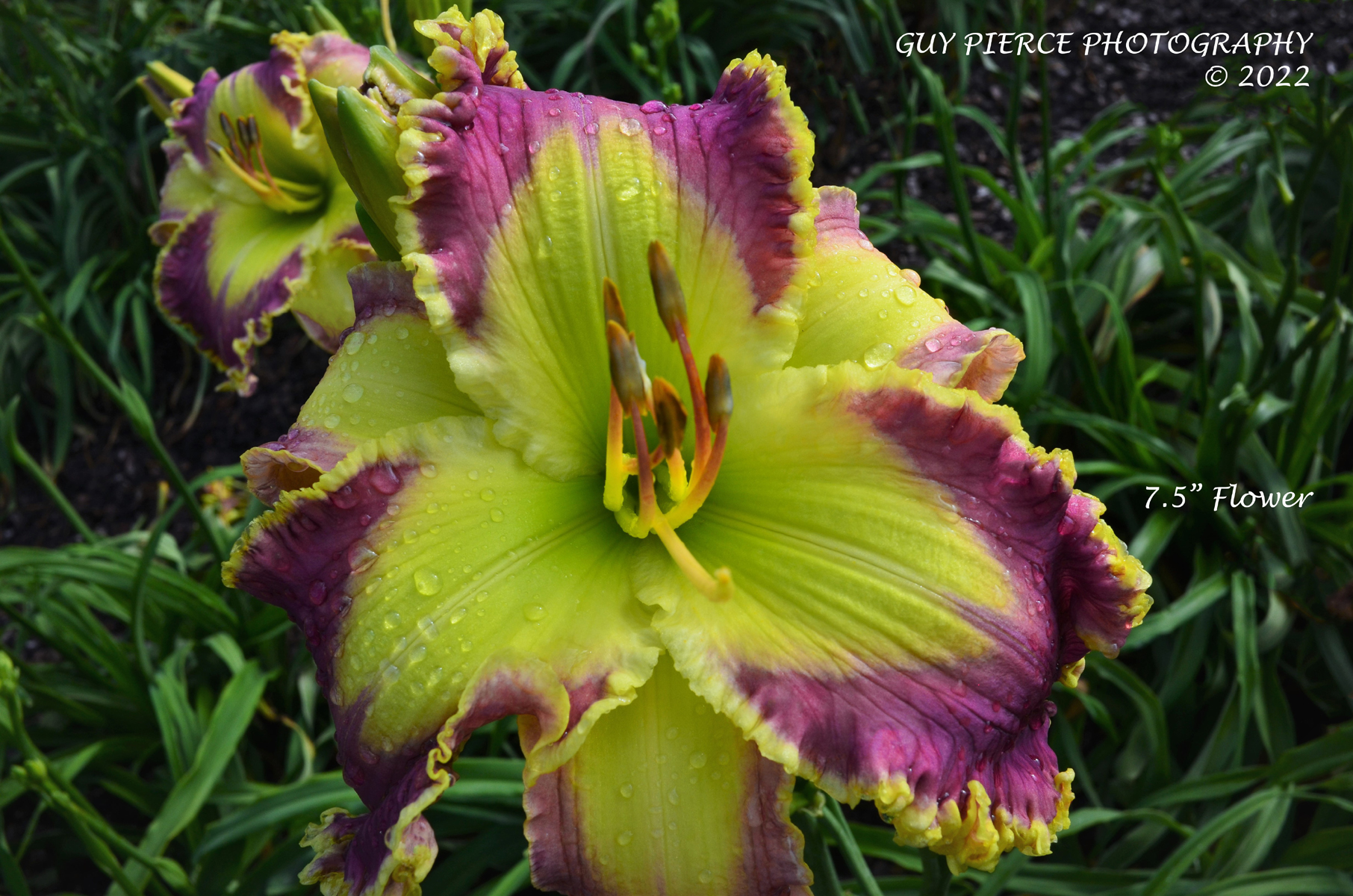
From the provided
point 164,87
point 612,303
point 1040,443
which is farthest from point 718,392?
point 1040,443

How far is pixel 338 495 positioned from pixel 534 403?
21 cm

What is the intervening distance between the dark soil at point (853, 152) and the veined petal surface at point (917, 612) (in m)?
2.70

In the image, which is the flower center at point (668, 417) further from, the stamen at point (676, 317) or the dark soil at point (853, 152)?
the dark soil at point (853, 152)

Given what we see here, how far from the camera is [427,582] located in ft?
2.85

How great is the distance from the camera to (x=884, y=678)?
32.4 inches

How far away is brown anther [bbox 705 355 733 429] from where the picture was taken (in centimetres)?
82

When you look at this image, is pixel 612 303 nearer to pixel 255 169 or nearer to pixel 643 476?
pixel 643 476

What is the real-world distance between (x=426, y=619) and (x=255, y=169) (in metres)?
1.33

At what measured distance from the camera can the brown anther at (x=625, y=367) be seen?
2.65ft

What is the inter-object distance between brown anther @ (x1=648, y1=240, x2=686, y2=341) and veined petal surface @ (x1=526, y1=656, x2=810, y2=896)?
0.39 meters

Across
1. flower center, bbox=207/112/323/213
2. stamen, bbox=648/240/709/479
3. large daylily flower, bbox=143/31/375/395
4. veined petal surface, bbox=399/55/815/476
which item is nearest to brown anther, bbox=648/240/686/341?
stamen, bbox=648/240/709/479

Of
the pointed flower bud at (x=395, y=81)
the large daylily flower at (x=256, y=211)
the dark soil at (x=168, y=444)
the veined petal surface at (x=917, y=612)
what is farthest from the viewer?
the dark soil at (x=168, y=444)

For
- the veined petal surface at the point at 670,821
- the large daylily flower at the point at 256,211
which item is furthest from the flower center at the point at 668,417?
the large daylily flower at the point at 256,211

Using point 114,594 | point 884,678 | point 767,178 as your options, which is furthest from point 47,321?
point 884,678
